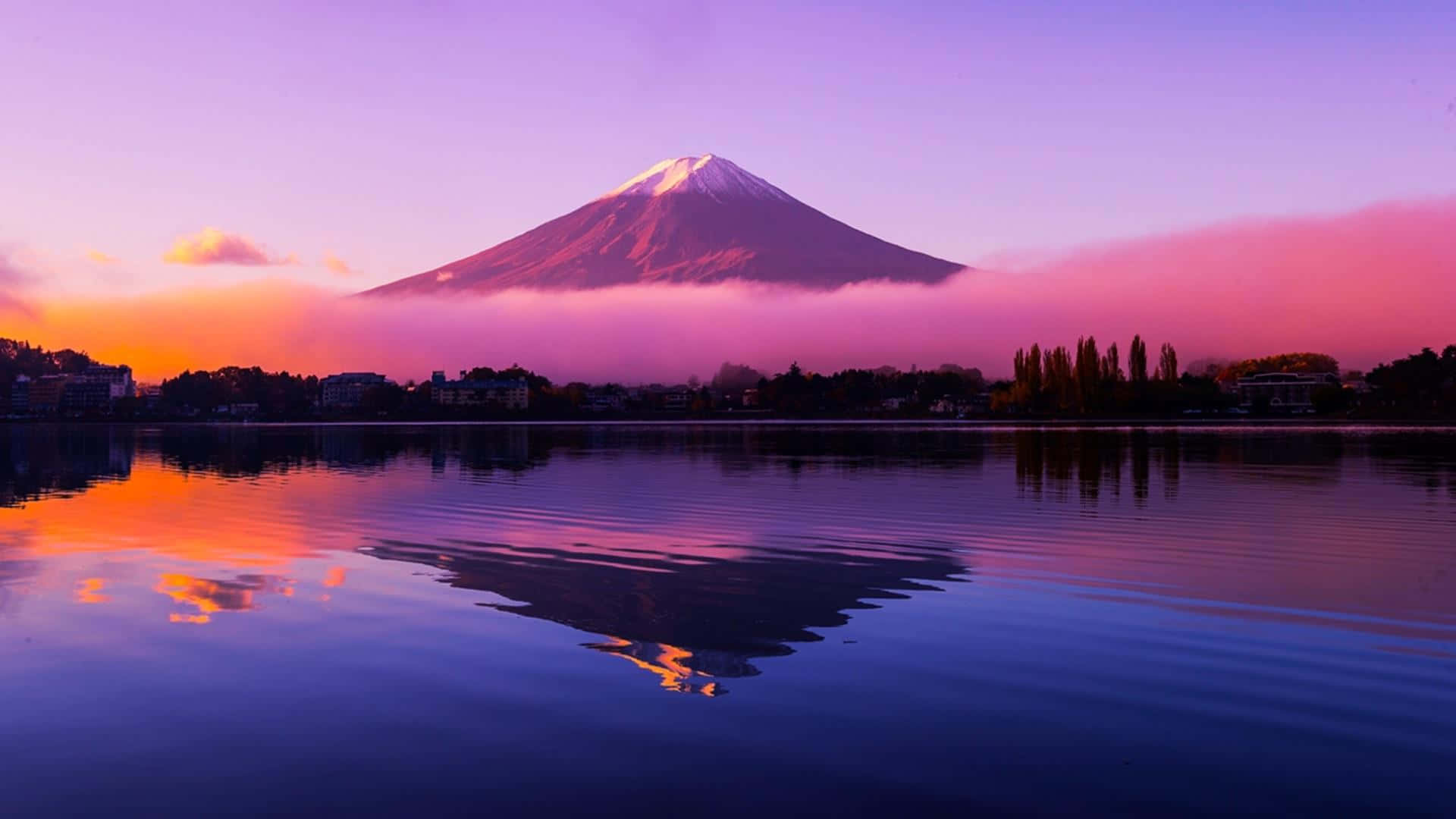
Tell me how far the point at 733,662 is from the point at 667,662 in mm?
731

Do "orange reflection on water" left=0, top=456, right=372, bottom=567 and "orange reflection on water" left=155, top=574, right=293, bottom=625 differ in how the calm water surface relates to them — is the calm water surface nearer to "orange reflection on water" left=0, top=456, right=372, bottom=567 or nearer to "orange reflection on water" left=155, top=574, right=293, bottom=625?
"orange reflection on water" left=155, top=574, right=293, bottom=625

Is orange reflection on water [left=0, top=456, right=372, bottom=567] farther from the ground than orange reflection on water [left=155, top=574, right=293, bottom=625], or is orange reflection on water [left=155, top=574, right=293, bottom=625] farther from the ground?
orange reflection on water [left=0, top=456, right=372, bottom=567]

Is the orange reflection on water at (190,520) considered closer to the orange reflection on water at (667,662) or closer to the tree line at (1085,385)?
the orange reflection on water at (667,662)

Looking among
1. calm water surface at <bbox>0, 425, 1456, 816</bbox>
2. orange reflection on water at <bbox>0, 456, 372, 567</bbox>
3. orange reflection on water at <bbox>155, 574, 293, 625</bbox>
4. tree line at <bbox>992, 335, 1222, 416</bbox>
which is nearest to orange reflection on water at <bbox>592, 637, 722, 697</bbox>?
calm water surface at <bbox>0, 425, 1456, 816</bbox>

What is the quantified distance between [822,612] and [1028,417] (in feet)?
629

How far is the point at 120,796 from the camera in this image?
320 inches

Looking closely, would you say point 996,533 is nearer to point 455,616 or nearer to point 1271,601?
point 1271,601

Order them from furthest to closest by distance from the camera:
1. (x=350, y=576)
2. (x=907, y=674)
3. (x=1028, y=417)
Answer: (x=1028, y=417) < (x=350, y=576) < (x=907, y=674)

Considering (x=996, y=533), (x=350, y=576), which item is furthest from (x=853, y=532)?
(x=350, y=576)

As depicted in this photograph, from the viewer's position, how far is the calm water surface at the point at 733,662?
8266mm

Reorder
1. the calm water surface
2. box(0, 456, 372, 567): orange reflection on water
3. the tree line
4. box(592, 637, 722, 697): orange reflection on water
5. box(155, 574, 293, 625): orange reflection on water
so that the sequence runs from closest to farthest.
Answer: the calm water surface, box(592, 637, 722, 697): orange reflection on water, box(155, 574, 293, 625): orange reflection on water, box(0, 456, 372, 567): orange reflection on water, the tree line

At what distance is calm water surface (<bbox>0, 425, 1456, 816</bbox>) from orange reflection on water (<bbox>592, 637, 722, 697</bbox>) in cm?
5

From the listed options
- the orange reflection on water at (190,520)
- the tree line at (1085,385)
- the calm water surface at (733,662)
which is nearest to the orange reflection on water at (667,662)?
the calm water surface at (733,662)

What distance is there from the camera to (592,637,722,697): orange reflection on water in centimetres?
1109
